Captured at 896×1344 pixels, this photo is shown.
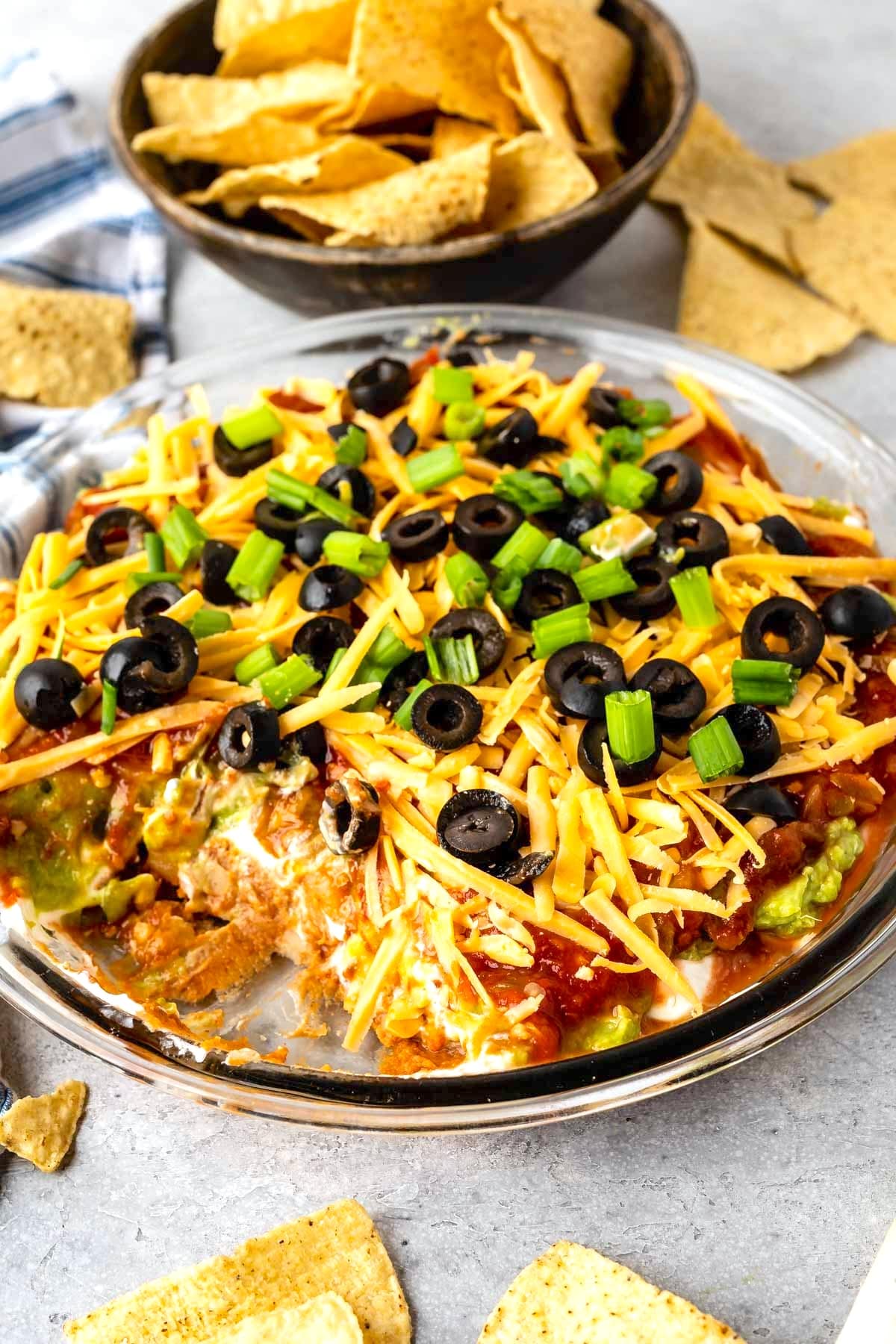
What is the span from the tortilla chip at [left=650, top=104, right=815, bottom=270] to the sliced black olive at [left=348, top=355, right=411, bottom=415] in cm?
127

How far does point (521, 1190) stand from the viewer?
1.99 meters

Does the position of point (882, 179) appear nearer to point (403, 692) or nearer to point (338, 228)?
point (338, 228)

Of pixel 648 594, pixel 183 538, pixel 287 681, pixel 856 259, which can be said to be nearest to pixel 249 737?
pixel 287 681

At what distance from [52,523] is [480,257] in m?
1.06

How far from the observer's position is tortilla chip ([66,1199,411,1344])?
1814mm

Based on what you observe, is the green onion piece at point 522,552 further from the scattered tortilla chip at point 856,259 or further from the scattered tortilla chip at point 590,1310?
the scattered tortilla chip at point 856,259

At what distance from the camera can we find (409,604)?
→ 217 centimetres

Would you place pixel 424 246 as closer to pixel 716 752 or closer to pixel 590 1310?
pixel 716 752

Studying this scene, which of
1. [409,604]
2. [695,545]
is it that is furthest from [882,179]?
[409,604]

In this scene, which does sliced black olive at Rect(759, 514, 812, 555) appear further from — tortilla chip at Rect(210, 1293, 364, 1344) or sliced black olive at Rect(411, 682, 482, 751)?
tortilla chip at Rect(210, 1293, 364, 1344)

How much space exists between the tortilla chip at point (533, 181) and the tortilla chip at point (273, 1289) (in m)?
2.00

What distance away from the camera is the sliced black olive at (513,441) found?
7.88 feet

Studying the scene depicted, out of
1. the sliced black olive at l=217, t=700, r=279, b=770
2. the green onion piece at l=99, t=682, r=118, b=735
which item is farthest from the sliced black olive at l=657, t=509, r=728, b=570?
the green onion piece at l=99, t=682, r=118, b=735

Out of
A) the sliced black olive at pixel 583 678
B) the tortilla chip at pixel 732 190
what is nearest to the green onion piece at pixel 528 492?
the sliced black olive at pixel 583 678
